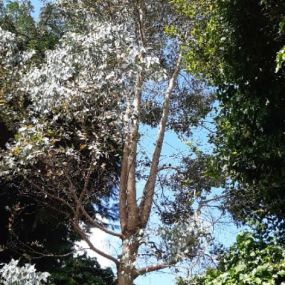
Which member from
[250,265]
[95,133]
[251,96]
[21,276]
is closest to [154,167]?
[95,133]

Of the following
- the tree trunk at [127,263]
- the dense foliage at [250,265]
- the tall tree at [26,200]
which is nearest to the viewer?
the dense foliage at [250,265]

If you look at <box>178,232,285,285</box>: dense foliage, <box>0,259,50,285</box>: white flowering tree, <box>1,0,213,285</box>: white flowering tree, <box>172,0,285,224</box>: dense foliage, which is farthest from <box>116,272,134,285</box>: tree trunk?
<box>172,0,285,224</box>: dense foliage

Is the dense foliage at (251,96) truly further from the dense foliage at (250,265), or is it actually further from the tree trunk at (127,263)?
the tree trunk at (127,263)

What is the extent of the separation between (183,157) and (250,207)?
8.90 ft

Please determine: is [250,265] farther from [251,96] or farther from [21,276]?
[21,276]

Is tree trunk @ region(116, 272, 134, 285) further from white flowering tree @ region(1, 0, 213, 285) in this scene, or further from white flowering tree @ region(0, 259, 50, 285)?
white flowering tree @ region(0, 259, 50, 285)

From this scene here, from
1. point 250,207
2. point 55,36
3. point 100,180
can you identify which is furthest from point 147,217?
point 55,36

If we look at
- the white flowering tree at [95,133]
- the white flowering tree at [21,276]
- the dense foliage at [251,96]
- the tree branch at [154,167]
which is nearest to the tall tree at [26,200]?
the white flowering tree at [95,133]

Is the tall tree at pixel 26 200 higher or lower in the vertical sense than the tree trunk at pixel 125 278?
higher

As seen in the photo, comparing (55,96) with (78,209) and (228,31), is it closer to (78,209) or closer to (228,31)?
(78,209)

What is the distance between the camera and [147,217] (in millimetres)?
8570

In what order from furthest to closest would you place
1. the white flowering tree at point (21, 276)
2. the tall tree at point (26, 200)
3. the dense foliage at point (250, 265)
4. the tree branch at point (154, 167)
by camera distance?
the tree branch at point (154, 167), the tall tree at point (26, 200), the white flowering tree at point (21, 276), the dense foliage at point (250, 265)

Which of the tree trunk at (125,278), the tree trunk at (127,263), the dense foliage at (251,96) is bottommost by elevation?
the tree trunk at (125,278)

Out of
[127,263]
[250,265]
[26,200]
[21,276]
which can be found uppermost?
[26,200]
